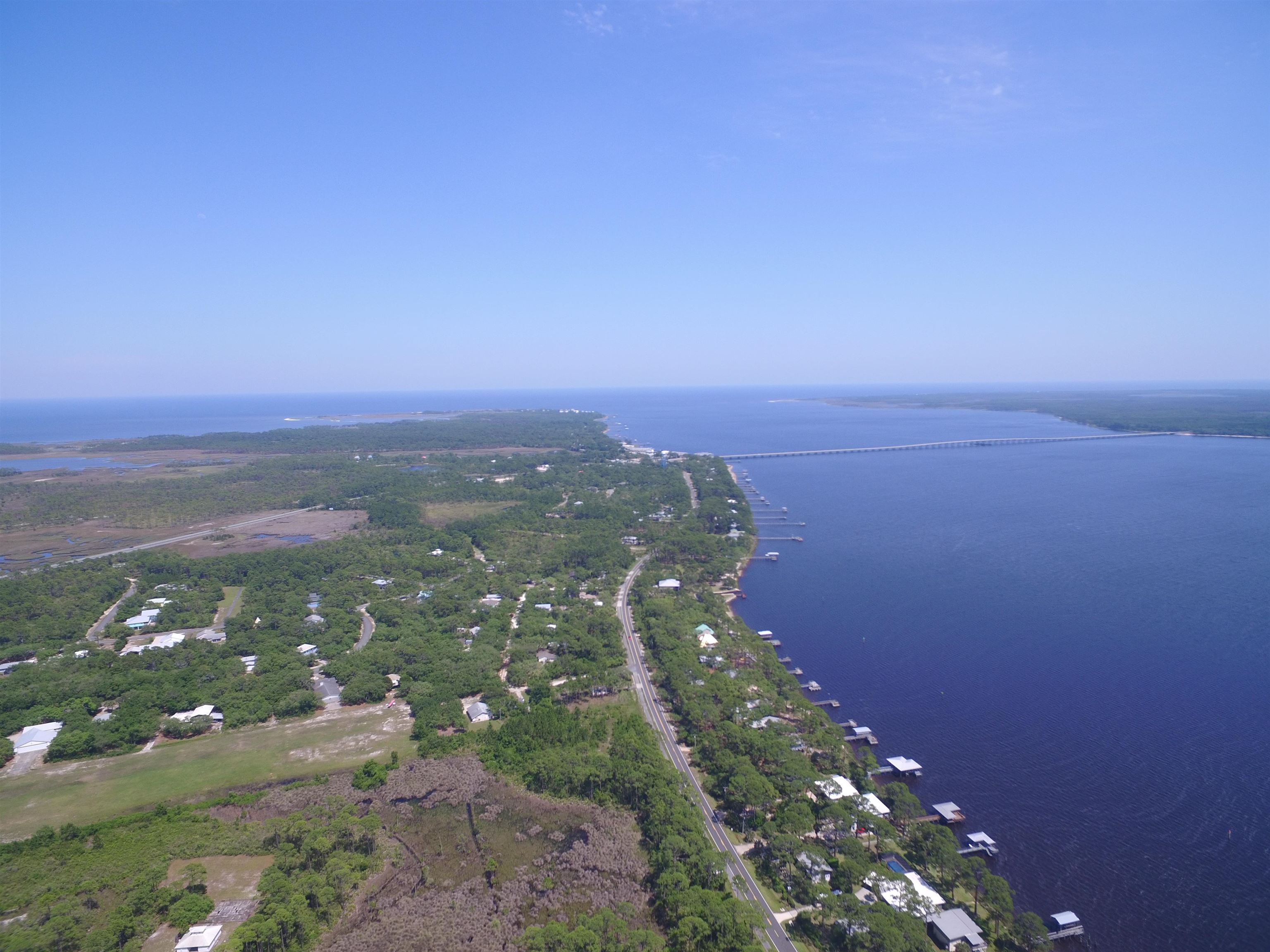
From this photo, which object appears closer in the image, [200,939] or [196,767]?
[200,939]

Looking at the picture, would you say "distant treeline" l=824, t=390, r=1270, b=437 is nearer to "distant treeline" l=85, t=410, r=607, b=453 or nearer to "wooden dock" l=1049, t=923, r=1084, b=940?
"distant treeline" l=85, t=410, r=607, b=453

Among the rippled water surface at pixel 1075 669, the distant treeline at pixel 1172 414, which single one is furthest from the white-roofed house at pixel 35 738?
the distant treeline at pixel 1172 414

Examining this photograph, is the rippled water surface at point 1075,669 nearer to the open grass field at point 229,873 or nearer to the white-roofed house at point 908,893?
the white-roofed house at point 908,893

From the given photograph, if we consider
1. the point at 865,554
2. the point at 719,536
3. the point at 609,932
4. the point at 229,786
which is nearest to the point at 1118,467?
the point at 865,554

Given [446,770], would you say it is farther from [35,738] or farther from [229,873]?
[35,738]

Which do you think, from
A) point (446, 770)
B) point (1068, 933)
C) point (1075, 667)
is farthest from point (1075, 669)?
point (446, 770)

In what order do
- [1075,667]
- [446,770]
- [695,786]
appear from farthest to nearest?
[1075,667]
[446,770]
[695,786]
